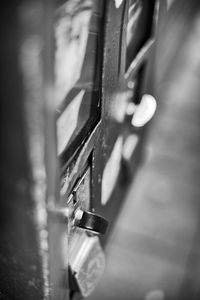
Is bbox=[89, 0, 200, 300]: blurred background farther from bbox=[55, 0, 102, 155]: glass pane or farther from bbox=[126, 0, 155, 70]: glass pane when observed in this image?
bbox=[55, 0, 102, 155]: glass pane

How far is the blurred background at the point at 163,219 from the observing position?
186 centimetres

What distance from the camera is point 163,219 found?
2150 millimetres

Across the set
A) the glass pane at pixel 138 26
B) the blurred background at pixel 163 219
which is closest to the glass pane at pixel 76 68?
the glass pane at pixel 138 26

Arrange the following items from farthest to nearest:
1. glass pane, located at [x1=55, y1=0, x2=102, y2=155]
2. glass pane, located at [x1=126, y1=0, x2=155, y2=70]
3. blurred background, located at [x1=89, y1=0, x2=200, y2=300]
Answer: blurred background, located at [x1=89, y1=0, x2=200, y2=300]
glass pane, located at [x1=126, y1=0, x2=155, y2=70]
glass pane, located at [x1=55, y1=0, x2=102, y2=155]

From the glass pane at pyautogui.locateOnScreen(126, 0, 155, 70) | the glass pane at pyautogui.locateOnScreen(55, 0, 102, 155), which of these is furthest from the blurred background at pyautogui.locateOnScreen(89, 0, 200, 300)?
the glass pane at pyautogui.locateOnScreen(55, 0, 102, 155)

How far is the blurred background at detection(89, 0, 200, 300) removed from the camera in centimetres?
186

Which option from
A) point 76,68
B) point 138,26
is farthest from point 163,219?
point 76,68

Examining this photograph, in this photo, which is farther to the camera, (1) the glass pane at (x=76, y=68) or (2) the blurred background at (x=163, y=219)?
(2) the blurred background at (x=163, y=219)

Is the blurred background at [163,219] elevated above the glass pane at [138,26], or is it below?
below

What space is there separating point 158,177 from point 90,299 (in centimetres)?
90

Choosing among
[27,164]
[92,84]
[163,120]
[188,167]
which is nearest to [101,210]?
[92,84]

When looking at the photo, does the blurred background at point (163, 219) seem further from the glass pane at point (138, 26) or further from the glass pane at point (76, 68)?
the glass pane at point (76, 68)

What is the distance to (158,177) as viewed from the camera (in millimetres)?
2393

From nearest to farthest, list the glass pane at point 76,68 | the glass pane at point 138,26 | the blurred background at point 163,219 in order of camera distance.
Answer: the glass pane at point 76,68
the glass pane at point 138,26
the blurred background at point 163,219
